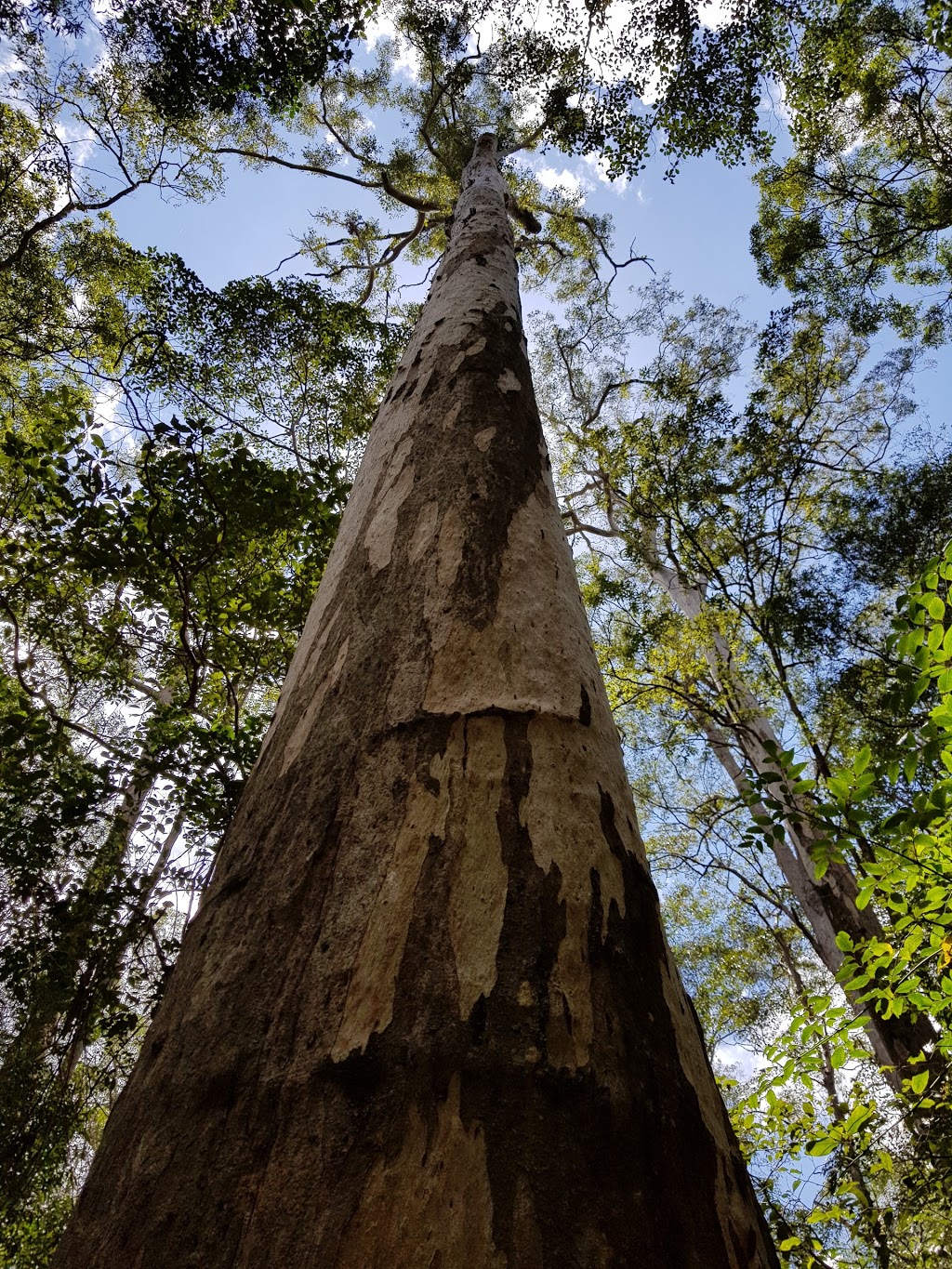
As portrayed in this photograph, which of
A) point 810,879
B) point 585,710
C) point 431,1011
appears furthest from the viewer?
point 810,879

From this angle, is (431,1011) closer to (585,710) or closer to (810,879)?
(585,710)

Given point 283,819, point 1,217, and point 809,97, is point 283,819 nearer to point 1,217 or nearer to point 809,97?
point 1,217

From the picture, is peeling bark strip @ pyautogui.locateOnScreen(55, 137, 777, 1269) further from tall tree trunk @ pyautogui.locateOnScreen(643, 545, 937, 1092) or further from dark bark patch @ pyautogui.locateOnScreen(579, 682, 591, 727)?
tall tree trunk @ pyautogui.locateOnScreen(643, 545, 937, 1092)

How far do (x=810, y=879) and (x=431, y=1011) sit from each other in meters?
5.70

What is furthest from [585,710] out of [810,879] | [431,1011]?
[810,879]

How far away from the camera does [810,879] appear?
5.38 metres

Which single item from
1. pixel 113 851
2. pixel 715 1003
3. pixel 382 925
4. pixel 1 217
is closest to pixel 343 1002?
pixel 382 925

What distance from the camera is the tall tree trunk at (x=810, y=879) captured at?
11.5ft

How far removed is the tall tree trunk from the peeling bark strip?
1.57 meters

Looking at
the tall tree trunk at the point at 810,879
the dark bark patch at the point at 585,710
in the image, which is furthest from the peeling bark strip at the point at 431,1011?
the tall tree trunk at the point at 810,879

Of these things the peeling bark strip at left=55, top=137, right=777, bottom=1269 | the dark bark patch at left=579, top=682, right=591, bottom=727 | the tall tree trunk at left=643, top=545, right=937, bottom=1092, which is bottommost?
the peeling bark strip at left=55, top=137, right=777, bottom=1269

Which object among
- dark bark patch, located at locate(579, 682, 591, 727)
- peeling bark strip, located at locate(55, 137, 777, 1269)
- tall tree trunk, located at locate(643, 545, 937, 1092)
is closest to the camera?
peeling bark strip, located at locate(55, 137, 777, 1269)

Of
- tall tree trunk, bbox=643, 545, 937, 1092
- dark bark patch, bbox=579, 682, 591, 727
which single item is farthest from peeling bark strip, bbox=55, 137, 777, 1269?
tall tree trunk, bbox=643, 545, 937, 1092

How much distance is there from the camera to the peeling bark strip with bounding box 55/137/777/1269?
51 centimetres
